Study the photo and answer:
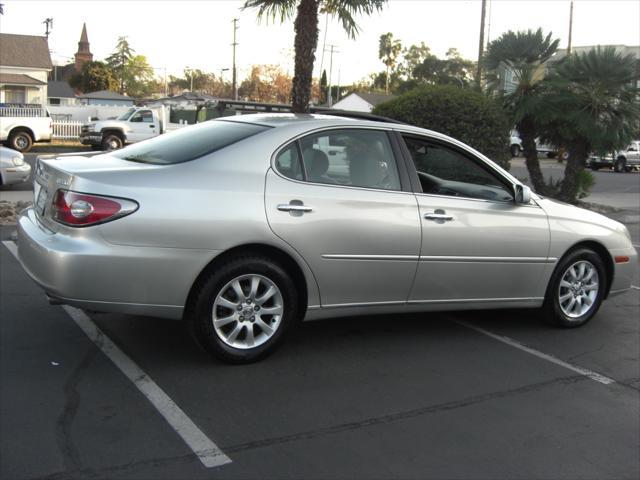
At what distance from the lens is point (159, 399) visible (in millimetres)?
4145

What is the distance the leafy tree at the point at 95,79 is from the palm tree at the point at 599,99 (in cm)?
6359

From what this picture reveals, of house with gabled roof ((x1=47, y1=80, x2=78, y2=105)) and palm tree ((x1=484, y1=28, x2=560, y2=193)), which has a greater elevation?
house with gabled roof ((x1=47, y1=80, x2=78, y2=105))

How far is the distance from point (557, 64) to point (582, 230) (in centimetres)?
1049

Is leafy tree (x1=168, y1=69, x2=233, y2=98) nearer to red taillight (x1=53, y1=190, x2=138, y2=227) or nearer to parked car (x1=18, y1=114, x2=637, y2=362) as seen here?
parked car (x1=18, y1=114, x2=637, y2=362)

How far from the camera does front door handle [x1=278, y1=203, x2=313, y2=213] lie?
4633 millimetres

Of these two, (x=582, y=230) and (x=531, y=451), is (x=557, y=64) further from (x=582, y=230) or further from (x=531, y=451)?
(x=531, y=451)

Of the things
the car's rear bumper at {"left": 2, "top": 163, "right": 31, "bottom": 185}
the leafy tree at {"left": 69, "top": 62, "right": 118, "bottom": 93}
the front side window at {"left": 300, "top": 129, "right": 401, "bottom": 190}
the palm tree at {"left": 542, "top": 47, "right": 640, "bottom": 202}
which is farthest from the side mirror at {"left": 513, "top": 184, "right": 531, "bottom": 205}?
the leafy tree at {"left": 69, "top": 62, "right": 118, "bottom": 93}

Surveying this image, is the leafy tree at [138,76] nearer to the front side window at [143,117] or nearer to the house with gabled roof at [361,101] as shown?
the house with gabled roof at [361,101]

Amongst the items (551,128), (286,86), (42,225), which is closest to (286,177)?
(42,225)

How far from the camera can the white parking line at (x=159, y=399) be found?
3529 mm

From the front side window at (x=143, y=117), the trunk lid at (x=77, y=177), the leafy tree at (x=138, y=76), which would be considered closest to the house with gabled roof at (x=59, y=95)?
the leafy tree at (x=138, y=76)

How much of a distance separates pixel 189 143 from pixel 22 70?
39654 millimetres

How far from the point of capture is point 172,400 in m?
4.14

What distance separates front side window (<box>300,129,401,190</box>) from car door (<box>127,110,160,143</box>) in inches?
891
